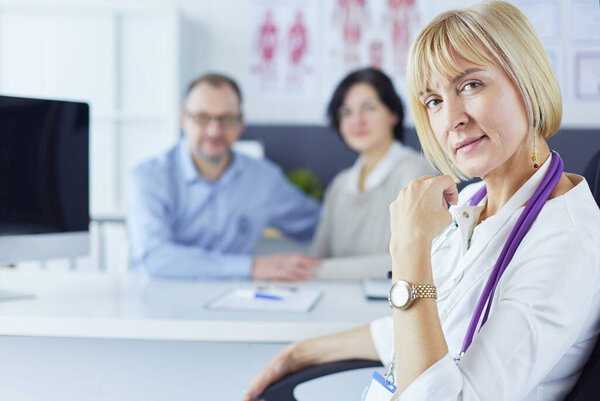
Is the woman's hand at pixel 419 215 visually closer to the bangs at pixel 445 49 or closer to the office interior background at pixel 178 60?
the bangs at pixel 445 49

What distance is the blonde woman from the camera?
78 centimetres

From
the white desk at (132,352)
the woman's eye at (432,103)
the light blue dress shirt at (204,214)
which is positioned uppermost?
the woman's eye at (432,103)

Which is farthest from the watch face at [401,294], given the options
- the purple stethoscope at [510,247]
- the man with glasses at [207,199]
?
the man with glasses at [207,199]

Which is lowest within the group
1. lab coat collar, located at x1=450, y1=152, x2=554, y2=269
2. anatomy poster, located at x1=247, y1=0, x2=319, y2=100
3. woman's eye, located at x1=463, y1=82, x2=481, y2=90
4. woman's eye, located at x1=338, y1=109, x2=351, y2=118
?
lab coat collar, located at x1=450, y1=152, x2=554, y2=269

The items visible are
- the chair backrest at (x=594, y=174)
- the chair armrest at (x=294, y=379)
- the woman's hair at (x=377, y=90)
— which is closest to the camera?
the chair backrest at (x=594, y=174)

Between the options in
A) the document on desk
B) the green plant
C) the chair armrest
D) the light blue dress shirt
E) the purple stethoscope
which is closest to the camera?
the purple stethoscope

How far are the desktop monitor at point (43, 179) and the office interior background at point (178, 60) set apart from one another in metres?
1.73

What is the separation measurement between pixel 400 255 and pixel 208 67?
3122mm

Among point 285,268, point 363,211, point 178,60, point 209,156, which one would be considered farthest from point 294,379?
point 178,60

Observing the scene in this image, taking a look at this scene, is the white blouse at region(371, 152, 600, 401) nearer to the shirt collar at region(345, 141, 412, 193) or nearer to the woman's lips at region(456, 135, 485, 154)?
the woman's lips at region(456, 135, 485, 154)

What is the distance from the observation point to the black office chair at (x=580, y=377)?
2.61ft

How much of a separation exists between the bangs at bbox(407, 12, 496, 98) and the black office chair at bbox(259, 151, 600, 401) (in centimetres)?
29

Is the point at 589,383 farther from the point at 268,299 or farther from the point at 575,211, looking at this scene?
the point at 268,299

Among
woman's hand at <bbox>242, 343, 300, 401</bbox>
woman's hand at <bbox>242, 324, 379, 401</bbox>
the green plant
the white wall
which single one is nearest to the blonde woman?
woman's hand at <bbox>242, 324, 379, 401</bbox>
